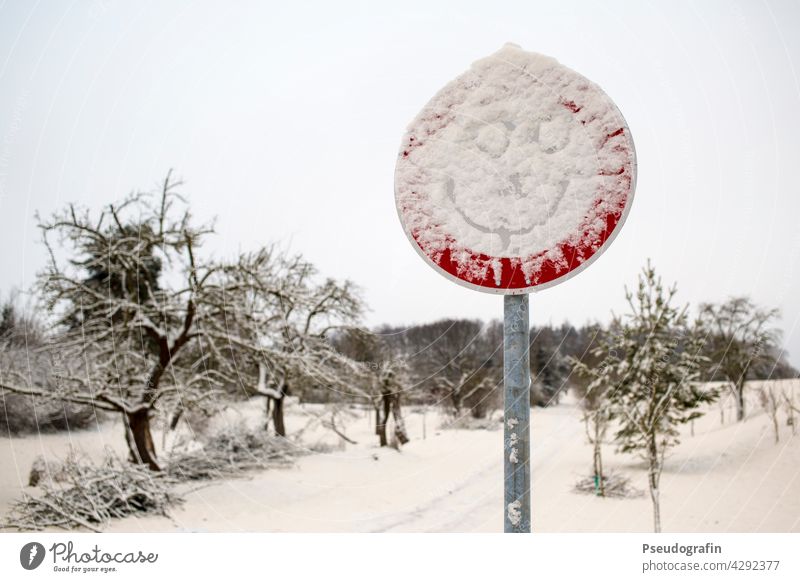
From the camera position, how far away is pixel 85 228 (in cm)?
705

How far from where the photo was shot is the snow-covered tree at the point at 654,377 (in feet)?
22.6

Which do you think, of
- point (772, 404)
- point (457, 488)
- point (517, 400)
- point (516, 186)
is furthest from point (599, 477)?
point (516, 186)

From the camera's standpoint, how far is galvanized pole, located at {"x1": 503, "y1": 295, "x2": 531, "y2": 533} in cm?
128

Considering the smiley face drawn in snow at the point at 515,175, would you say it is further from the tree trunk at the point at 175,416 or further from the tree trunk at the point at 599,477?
the tree trunk at the point at 599,477

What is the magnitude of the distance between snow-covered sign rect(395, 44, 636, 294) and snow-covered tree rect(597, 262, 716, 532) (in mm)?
5334

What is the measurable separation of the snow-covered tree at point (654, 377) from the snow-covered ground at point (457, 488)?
118cm

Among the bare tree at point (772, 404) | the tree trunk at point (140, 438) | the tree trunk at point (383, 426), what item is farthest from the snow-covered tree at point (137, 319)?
the bare tree at point (772, 404)

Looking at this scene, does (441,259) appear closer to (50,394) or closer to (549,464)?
(50,394)

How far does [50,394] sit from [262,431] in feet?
15.4

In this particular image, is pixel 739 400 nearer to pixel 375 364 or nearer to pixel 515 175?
pixel 375 364

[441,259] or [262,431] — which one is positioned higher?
[441,259]

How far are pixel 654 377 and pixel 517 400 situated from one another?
720 cm
